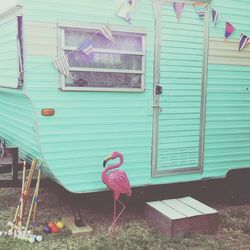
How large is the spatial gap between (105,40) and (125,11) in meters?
0.43

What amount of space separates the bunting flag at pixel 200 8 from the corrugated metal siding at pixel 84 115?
0.68 meters

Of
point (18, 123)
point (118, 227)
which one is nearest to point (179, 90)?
point (118, 227)

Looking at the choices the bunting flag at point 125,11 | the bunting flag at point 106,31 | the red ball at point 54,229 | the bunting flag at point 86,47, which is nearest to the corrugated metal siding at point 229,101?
the bunting flag at point 125,11

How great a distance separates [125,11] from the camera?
5164 mm

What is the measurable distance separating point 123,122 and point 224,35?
6.21ft

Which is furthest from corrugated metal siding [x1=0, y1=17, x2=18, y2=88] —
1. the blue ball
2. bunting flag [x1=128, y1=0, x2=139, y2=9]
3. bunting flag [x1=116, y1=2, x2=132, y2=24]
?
the blue ball

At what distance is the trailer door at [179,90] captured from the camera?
551 cm

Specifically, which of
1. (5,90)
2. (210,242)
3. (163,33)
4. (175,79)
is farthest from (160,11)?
(210,242)

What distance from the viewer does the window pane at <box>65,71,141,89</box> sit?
16.5 ft

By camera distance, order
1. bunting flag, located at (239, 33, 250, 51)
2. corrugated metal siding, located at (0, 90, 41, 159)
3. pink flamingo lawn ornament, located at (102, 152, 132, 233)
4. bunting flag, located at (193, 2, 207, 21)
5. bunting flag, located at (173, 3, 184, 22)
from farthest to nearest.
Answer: bunting flag, located at (239, 33, 250, 51)
bunting flag, located at (193, 2, 207, 21)
bunting flag, located at (173, 3, 184, 22)
corrugated metal siding, located at (0, 90, 41, 159)
pink flamingo lawn ornament, located at (102, 152, 132, 233)

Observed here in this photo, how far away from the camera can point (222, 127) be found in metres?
6.02

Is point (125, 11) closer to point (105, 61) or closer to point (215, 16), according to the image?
point (105, 61)

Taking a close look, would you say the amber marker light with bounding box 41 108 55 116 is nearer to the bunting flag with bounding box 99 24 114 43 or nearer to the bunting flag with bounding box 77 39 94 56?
the bunting flag with bounding box 77 39 94 56

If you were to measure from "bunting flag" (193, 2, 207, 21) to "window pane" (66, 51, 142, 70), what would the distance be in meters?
1.02
